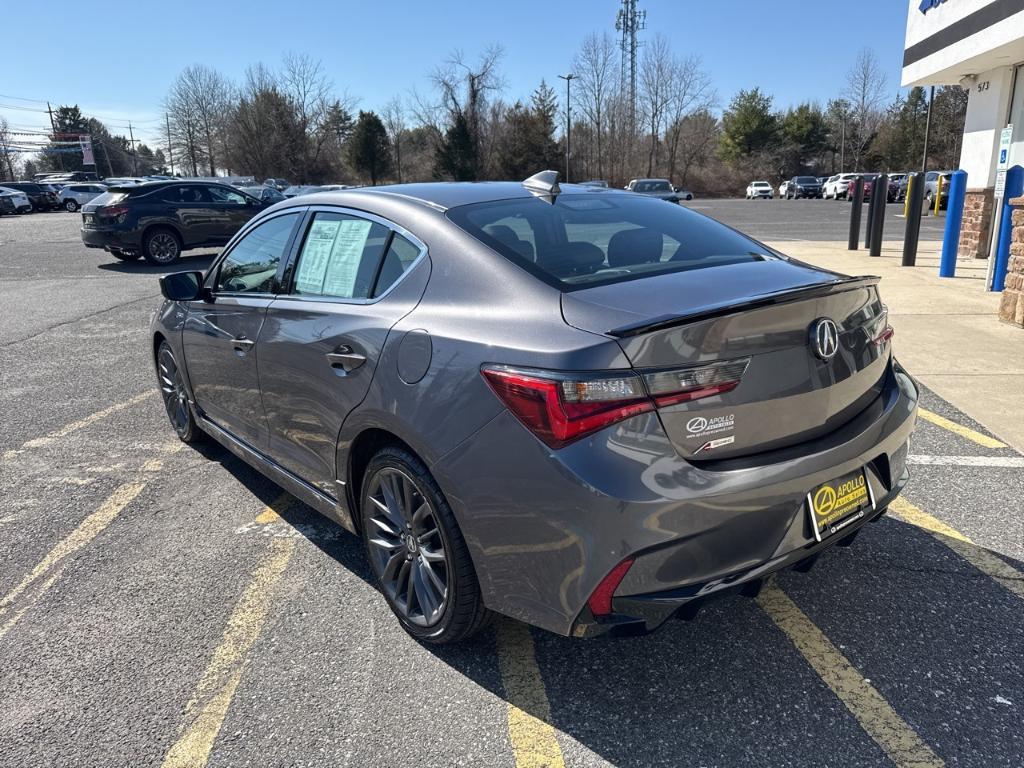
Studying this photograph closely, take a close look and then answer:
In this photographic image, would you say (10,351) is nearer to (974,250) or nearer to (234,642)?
(234,642)

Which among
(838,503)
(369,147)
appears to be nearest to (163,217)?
(838,503)

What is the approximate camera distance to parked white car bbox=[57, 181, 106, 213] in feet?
147

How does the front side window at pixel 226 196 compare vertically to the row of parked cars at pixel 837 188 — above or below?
above

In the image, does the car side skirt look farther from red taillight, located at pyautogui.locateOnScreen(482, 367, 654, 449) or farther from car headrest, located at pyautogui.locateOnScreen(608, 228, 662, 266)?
car headrest, located at pyautogui.locateOnScreen(608, 228, 662, 266)

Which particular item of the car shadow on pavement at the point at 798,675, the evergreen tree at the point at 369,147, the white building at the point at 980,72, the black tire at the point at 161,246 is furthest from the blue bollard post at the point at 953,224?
the evergreen tree at the point at 369,147

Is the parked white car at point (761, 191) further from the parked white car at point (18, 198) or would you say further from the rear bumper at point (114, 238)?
the rear bumper at point (114, 238)

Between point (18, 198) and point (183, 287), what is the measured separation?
46998mm

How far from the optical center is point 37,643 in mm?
2846

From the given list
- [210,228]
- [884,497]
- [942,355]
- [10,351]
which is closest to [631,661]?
[884,497]

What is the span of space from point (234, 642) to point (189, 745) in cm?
53

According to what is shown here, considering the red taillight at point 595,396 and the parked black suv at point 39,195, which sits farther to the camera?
the parked black suv at point 39,195

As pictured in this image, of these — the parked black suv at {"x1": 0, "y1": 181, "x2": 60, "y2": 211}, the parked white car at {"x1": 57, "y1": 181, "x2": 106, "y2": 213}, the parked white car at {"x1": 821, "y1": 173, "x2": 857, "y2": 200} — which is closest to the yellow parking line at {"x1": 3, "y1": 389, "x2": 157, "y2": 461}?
the parked white car at {"x1": 57, "y1": 181, "x2": 106, "y2": 213}

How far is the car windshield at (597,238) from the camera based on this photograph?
8.48ft

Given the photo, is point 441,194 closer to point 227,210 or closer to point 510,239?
point 510,239
